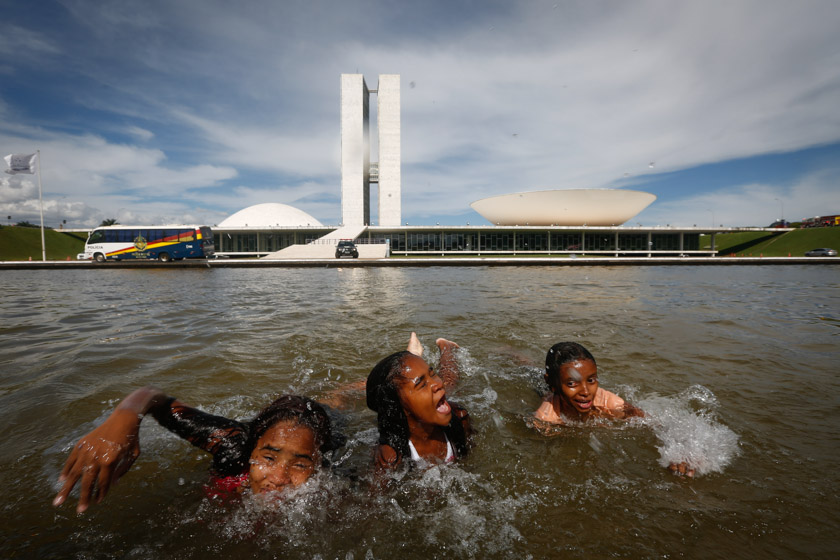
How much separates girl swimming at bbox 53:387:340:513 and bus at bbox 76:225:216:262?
30555 mm

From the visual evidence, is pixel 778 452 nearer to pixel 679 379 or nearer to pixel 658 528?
pixel 658 528

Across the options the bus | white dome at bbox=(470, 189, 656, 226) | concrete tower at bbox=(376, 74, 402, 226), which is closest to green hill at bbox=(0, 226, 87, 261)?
the bus

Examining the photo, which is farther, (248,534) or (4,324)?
(4,324)

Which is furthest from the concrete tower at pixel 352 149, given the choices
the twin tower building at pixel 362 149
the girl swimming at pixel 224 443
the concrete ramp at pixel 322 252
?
the girl swimming at pixel 224 443

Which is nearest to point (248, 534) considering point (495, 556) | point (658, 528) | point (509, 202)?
point (495, 556)

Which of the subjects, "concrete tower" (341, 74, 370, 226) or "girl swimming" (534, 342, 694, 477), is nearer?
"girl swimming" (534, 342, 694, 477)

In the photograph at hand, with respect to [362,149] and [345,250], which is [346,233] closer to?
[345,250]

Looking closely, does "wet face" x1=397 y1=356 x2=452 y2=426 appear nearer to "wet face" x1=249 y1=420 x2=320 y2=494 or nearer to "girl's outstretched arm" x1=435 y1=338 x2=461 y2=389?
"wet face" x1=249 y1=420 x2=320 y2=494

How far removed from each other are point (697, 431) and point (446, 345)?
2.59 metres

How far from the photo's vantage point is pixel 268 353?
16.0 ft

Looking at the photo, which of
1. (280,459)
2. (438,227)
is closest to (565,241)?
(438,227)

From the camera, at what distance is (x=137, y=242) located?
27.5 metres

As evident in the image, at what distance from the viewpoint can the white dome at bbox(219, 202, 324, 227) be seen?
206ft

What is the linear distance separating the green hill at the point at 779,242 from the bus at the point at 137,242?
186 ft
